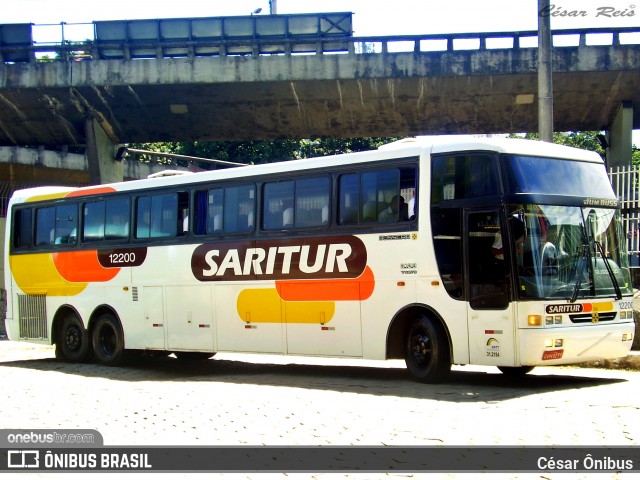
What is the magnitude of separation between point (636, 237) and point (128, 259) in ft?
33.1

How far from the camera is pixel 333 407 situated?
10.1m

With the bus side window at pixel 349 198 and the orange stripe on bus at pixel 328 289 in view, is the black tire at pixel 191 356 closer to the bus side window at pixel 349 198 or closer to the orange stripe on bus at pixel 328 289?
the orange stripe on bus at pixel 328 289

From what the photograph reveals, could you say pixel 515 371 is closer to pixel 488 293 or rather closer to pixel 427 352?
pixel 427 352

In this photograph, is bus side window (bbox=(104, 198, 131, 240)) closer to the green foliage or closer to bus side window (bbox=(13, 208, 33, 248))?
bus side window (bbox=(13, 208, 33, 248))

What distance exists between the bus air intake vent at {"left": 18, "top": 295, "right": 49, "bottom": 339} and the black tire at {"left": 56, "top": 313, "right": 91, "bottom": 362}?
0.43 m

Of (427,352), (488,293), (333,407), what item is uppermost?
(488,293)

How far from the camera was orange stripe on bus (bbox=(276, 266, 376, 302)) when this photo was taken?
13.2 m

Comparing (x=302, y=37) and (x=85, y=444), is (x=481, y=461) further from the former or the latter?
(x=302, y=37)

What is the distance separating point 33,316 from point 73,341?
1.38m

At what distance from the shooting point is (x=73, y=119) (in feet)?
106

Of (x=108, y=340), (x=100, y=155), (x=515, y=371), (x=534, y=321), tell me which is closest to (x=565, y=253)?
(x=534, y=321)

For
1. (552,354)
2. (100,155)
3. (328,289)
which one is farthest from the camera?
(100,155)

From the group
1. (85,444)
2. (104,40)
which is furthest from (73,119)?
(85,444)

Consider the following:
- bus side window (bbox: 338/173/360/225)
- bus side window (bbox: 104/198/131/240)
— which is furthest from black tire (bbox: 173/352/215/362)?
bus side window (bbox: 338/173/360/225)
